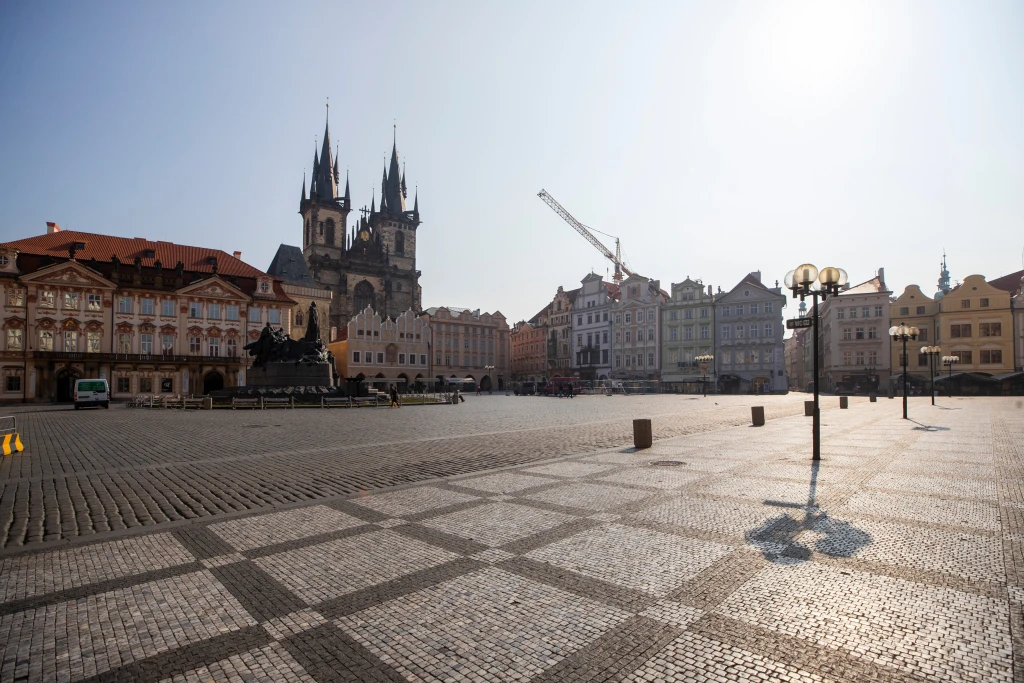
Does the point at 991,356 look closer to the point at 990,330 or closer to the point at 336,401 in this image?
the point at 990,330

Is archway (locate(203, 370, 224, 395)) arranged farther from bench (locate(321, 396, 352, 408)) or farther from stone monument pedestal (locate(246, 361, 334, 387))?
bench (locate(321, 396, 352, 408))

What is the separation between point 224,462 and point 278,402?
66.8 ft

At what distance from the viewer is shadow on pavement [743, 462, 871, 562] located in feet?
16.5

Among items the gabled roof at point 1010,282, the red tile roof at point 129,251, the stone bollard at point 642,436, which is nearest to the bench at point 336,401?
the stone bollard at point 642,436

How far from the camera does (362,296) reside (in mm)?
92375

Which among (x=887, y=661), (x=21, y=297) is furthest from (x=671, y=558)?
(x=21, y=297)

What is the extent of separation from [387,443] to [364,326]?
2538 inches

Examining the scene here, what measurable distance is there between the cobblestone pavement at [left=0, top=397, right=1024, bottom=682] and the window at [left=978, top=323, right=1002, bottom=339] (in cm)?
6641

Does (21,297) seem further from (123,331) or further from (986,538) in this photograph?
(986,538)

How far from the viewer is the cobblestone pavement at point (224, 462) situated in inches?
279

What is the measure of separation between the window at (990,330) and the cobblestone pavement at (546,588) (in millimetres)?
66409

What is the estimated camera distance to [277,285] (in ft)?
203

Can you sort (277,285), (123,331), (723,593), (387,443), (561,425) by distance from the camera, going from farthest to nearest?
(277,285), (123,331), (561,425), (387,443), (723,593)

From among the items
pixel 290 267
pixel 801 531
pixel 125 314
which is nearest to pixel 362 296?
pixel 290 267
